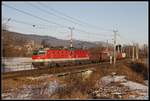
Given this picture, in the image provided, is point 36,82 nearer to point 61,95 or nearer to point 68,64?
point 61,95

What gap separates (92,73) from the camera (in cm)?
3869

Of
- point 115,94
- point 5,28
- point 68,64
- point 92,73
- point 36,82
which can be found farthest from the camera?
point 5,28

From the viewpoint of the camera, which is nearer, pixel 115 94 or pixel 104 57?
pixel 115 94

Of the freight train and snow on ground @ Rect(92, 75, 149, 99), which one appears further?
the freight train

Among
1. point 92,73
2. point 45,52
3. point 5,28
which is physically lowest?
point 92,73

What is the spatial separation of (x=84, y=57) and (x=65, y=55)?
31.0 feet

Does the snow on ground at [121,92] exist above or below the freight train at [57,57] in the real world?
below

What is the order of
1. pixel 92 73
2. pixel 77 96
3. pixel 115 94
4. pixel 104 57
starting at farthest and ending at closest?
pixel 104 57 < pixel 92 73 < pixel 115 94 < pixel 77 96

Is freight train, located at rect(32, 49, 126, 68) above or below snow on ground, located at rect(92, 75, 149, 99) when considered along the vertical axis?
above

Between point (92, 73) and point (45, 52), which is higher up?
point (45, 52)

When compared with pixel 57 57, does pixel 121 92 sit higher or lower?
lower

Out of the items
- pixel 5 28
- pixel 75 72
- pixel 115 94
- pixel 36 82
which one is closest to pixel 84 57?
pixel 5 28

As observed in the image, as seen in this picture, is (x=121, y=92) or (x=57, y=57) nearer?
(x=121, y=92)

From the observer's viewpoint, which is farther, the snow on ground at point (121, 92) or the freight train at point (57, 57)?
the freight train at point (57, 57)
